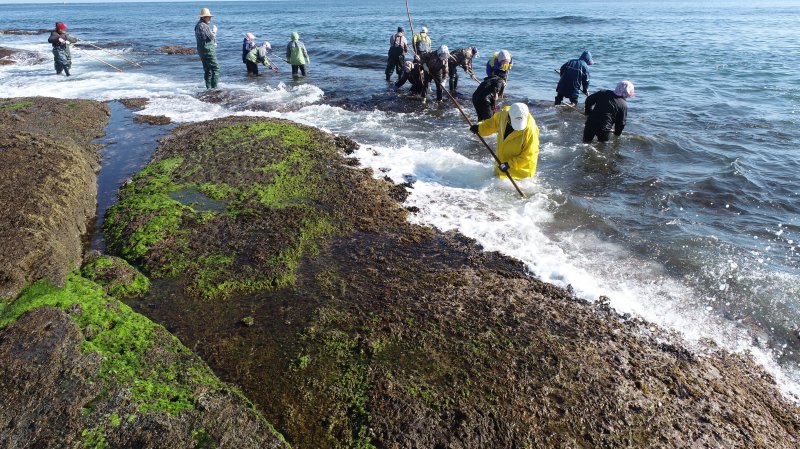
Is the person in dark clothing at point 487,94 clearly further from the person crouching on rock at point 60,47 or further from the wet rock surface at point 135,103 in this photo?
the person crouching on rock at point 60,47

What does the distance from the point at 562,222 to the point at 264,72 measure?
1604 centimetres

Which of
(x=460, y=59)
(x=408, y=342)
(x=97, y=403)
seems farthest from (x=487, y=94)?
(x=97, y=403)

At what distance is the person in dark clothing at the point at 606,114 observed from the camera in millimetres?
9797

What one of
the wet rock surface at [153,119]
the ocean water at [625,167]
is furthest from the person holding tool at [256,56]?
the wet rock surface at [153,119]

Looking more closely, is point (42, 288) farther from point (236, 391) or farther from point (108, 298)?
point (236, 391)

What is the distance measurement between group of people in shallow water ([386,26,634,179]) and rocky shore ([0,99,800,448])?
219 centimetres

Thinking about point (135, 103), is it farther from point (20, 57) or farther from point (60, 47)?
point (20, 57)

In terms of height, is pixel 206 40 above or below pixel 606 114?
above

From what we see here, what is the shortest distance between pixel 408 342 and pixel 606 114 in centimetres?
789

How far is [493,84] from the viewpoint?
35.1ft

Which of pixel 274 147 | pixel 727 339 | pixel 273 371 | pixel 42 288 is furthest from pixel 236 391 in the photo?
pixel 274 147

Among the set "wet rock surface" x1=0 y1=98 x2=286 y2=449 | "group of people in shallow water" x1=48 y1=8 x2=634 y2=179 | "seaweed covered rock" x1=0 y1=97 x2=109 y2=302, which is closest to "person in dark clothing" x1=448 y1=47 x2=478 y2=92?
"group of people in shallow water" x1=48 y1=8 x2=634 y2=179

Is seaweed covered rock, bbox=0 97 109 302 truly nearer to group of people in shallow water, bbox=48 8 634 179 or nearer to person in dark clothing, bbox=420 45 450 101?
group of people in shallow water, bbox=48 8 634 179

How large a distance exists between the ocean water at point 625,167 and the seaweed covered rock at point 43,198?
0.53 metres
